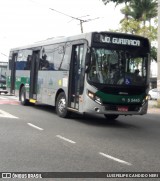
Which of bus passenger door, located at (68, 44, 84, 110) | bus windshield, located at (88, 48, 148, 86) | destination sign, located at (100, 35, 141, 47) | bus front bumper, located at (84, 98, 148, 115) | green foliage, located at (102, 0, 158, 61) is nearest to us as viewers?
bus front bumper, located at (84, 98, 148, 115)

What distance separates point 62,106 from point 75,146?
19.9ft

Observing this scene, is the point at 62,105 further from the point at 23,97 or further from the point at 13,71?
the point at 13,71

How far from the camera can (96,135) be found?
37.8ft

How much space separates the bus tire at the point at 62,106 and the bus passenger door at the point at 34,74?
10.1 feet

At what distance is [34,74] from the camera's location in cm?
1895

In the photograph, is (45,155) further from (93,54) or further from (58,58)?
(58,58)

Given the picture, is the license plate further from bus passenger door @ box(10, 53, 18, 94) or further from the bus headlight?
bus passenger door @ box(10, 53, 18, 94)

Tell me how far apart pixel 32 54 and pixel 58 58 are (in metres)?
3.49

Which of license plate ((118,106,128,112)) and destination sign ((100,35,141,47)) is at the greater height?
destination sign ((100,35,141,47))

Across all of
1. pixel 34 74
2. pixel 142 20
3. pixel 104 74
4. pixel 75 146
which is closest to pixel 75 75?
pixel 104 74

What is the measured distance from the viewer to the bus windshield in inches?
533

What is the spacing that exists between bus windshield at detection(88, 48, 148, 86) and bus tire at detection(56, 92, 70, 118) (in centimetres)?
227

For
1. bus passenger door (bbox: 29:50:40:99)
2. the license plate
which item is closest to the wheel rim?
the license plate

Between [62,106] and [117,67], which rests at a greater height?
[117,67]
